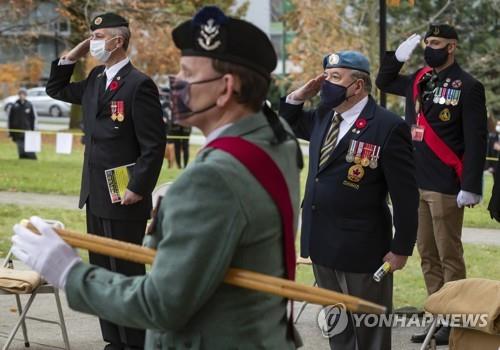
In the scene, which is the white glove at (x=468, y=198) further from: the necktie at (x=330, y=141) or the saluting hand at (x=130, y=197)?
the saluting hand at (x=130, y=197)

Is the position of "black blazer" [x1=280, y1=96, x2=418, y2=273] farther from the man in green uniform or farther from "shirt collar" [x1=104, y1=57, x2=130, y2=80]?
the man in green uniform

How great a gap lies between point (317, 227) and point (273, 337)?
8.48ft

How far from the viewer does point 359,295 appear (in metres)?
5.46

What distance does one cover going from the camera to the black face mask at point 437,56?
6902 mm

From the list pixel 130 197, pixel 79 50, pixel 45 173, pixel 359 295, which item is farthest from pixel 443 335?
pixel 45 173

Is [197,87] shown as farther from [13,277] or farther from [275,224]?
[13,277]

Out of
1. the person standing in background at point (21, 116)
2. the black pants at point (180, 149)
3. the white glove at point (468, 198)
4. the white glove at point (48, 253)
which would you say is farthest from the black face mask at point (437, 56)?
the person standing in background at point (21, 116)

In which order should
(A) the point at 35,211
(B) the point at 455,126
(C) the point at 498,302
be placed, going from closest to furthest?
(C) the point at 498,302
(B) the point at 455,126
(A) the point at 35,211

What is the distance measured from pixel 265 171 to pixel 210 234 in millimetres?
280

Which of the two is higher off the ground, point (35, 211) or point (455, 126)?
point (455, 126)

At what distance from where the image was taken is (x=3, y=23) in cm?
2792

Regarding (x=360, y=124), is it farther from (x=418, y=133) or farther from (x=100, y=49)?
(x=100, y=49)

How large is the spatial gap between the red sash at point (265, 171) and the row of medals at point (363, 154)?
2.44 metres

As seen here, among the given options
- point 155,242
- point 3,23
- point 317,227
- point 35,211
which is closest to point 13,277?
point 317,227
